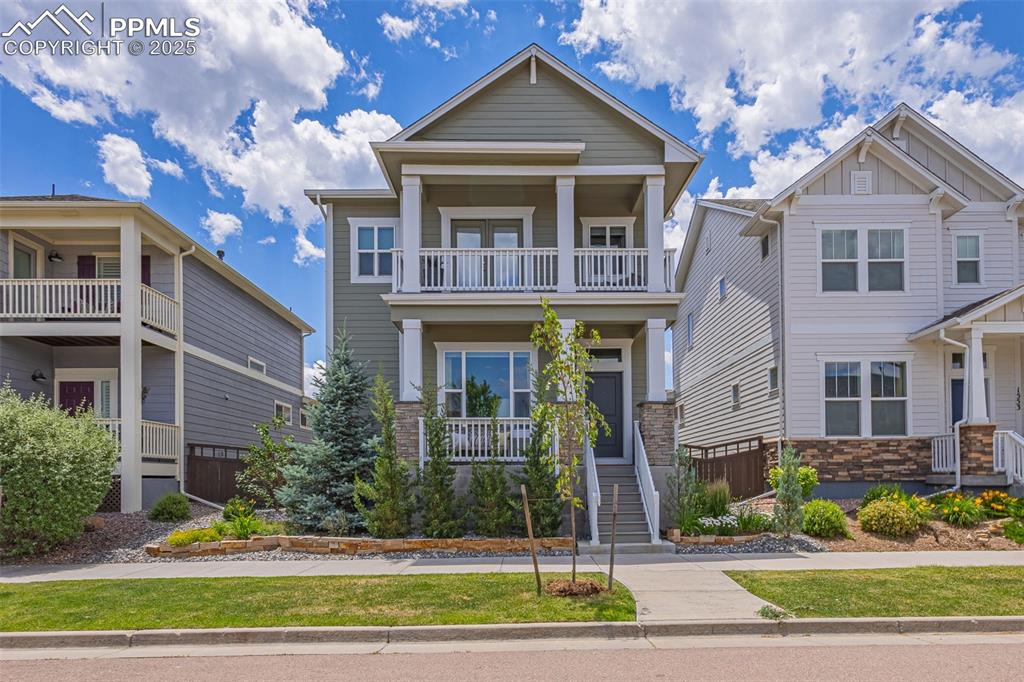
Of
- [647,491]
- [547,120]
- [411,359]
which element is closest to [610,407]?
[647,491]

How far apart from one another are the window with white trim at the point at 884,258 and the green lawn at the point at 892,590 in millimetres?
8172

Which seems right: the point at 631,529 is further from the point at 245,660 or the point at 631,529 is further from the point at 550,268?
the point at 245,660

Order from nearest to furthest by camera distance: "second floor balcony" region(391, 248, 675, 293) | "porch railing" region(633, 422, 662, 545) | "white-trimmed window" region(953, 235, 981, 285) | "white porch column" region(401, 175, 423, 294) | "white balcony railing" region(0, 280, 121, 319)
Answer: "porch railing" region(633, 422, 662, 545), "white porch column" region(401, 175, 423, 294), "second floor balcony" region(391, 248, 675, 293), "white balcony railing" region(0, 280, 121, 319), "white-trimmed window" region(953, 235, 981, 285)

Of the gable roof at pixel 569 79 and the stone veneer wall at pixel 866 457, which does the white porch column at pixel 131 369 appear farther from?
the stone veneer wall at pixel 866 457

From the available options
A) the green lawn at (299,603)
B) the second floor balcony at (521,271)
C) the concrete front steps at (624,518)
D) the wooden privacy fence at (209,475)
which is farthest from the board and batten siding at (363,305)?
the green lawn at (299,603)

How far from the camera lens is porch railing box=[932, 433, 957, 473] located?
15055mm

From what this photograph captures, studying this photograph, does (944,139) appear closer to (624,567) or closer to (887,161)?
(887,161)

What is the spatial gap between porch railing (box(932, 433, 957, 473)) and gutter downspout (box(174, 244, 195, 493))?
1758cm

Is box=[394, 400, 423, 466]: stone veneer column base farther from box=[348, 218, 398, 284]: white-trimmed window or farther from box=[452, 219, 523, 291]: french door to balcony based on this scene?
box=[348, 218, 398, 284]: white-trimmed window

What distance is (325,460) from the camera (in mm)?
13352

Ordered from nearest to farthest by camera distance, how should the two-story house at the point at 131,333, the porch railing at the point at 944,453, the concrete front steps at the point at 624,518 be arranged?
the concrete front steps at the point at 624,518
the porch railing at the point at 944,453
the two-story house at the point at 131,333

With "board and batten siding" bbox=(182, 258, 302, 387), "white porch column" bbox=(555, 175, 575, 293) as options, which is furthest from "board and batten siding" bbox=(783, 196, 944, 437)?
"board and batten siding" bbox=(182, 258, 302, 387)

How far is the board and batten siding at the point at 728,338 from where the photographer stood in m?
17.5

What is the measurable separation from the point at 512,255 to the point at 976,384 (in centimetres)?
1022
